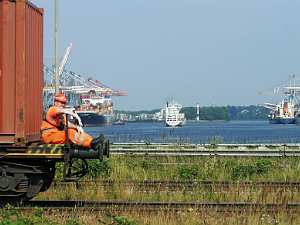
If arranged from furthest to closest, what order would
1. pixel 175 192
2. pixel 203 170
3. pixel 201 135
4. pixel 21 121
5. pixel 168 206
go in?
pixel 201 135, pixel 203 170, pixel 175 192, pixel 168 206, pixel 21 121

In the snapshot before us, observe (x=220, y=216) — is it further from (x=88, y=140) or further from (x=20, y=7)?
(x=20, y=7)

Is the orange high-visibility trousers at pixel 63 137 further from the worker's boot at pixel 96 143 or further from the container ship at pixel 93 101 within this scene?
the container ship at pixel 93 101

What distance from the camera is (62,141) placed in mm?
12109

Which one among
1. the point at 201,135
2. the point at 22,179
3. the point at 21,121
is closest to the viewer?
the point at 21,121

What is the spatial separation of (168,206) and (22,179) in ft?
8.98

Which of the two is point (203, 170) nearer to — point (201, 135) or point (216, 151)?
point (216, 151)

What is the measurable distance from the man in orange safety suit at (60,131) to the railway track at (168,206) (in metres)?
1.22

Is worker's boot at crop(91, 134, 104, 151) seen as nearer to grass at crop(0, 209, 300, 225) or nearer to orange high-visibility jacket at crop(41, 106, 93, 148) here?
orange high-visibility jacket at crop(41, 106, 93, 148)

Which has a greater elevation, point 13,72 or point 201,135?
point 13,72

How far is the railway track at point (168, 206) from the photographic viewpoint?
11930 millimetres

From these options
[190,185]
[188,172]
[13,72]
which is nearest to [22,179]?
[13,72]

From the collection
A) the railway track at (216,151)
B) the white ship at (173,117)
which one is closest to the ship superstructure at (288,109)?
the white ship at (173,117)

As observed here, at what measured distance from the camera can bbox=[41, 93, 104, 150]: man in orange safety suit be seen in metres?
12.0

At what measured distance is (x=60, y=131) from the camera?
12.2 meters
